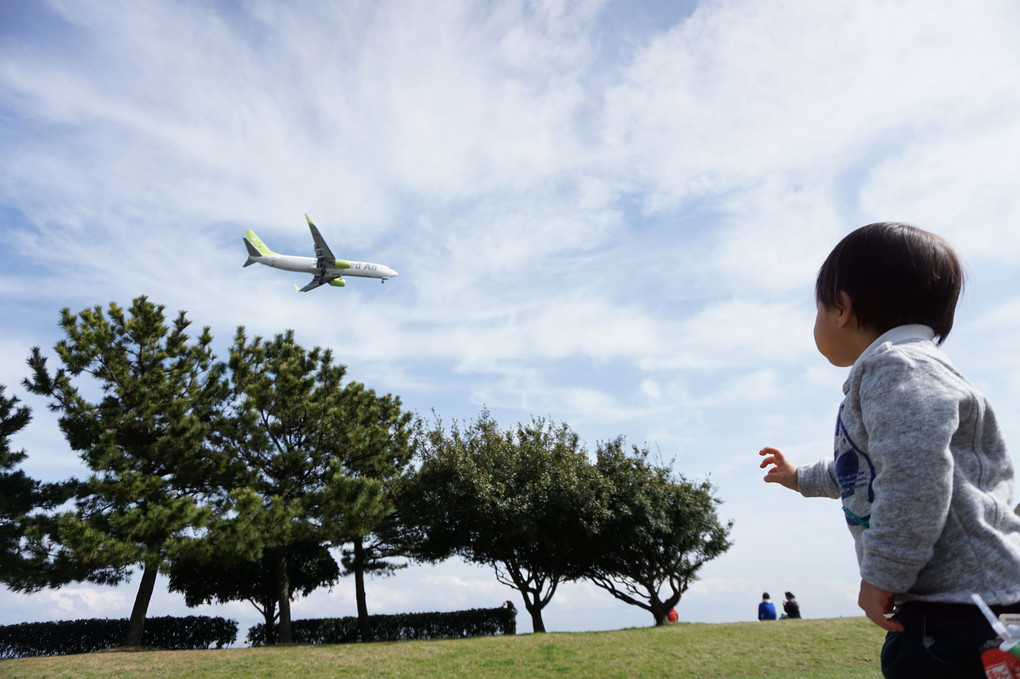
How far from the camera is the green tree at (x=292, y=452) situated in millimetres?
19438

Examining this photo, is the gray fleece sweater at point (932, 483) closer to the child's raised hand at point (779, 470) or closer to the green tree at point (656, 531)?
the child's raised hand at point (779, 470)

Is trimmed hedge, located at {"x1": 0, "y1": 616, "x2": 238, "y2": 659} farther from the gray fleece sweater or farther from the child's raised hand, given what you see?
the gray fleece sweater

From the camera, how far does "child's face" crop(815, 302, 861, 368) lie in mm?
1750

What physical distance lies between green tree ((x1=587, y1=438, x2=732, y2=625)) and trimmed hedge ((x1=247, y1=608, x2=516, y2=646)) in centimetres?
503

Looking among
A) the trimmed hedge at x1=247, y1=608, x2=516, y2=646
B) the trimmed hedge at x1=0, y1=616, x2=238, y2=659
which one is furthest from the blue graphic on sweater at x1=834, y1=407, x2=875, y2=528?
the trimmed hedge at x1=0, y1=616, x2=238, y2=659

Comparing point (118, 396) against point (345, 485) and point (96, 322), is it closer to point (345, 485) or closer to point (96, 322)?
point (96, 322)

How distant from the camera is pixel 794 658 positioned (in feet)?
43.9

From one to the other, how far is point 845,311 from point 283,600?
22.6 metres

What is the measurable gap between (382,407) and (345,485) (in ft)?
18.6

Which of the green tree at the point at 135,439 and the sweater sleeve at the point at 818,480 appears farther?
the green tree at the point at 135,439

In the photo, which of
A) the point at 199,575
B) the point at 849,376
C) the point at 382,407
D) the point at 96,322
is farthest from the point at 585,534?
the point at 849,376

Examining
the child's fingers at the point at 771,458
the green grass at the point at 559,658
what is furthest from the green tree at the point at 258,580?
the child's fingers at the point at 771,458

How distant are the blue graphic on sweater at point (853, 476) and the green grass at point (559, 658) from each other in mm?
11697

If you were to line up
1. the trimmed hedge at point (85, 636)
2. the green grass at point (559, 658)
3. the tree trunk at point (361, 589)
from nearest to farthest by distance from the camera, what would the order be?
the green grass at point (559, 658) → the trimmed hedge at point (85, 636) → the tree trunk at point (361, 589)
